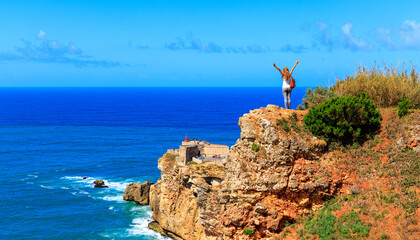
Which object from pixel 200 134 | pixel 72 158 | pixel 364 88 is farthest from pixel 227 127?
pixel 364 88

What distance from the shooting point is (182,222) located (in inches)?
1986

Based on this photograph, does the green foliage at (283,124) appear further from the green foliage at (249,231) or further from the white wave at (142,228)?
the white wave at (142,228)

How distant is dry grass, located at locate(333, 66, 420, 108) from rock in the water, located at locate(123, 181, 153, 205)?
121 feet

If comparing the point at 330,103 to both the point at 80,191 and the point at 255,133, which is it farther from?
the point at 80,191

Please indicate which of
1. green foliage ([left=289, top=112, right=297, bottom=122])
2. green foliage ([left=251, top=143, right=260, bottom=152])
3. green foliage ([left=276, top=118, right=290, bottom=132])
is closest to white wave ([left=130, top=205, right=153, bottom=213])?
green foliage ([left=251, top=143, right=260, bottom=152])

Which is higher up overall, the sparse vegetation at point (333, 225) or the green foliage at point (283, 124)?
the green foliage at point (283, 124)

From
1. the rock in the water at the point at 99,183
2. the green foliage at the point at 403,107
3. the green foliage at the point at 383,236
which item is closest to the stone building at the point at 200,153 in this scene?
the rock in the water at the point at 99,183

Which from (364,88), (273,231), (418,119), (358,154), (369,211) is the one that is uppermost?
(364,88)

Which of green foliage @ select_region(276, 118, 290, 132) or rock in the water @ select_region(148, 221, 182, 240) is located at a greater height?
green foliage @ select_region(276, 118, 290, 132)

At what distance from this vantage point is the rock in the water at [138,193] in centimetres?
6444

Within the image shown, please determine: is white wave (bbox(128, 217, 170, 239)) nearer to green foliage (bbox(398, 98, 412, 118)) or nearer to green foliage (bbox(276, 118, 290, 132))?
green foliage (bbox(276, 118, 290, 132))

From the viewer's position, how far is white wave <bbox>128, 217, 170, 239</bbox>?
53125 millimetres

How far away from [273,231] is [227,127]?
359 feet

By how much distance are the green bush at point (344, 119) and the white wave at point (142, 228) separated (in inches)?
1113
